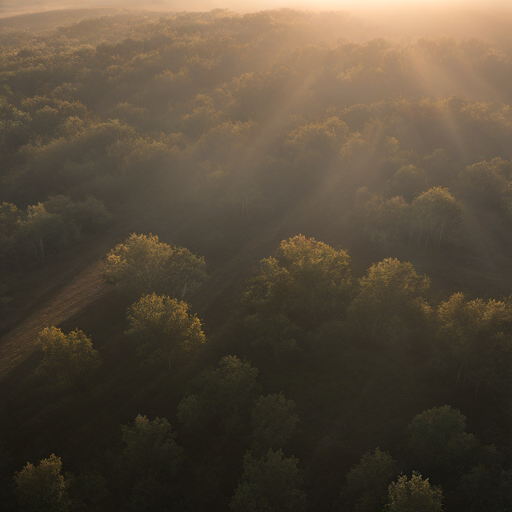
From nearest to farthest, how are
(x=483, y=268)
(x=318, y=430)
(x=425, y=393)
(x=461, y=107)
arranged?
1. (x=318, y=430)
2. (x=425, y=393)
3. (x=483, y=268)
4. (x=461, y=107)

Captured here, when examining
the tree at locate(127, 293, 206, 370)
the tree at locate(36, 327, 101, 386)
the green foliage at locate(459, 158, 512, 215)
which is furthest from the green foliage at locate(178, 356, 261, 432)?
the green foliage at locate(459, 158, 512, 215)

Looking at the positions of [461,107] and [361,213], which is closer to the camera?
[361,213]

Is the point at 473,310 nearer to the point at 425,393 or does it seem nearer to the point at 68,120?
the point at 425,393

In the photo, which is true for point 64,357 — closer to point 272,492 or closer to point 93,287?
point 93,287

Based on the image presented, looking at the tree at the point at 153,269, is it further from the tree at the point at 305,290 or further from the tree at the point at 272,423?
the tree at the point at 272,423

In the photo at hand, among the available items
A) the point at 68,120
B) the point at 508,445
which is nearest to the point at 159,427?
the point at 508,445
